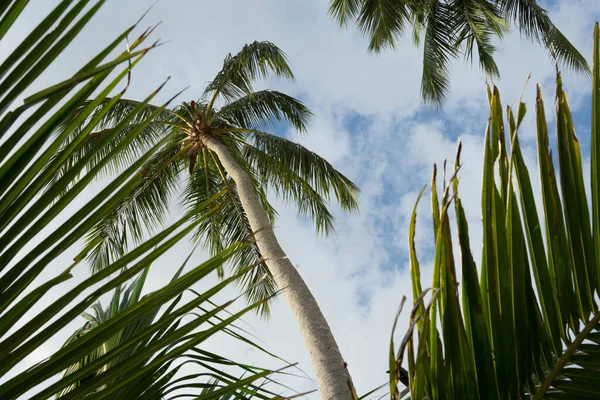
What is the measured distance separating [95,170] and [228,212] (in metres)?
9.63

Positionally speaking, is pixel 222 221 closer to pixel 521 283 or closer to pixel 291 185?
pixel 291 185

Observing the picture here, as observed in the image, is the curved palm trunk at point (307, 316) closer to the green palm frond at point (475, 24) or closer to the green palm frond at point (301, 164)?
the green palm frond at point (301, 164)

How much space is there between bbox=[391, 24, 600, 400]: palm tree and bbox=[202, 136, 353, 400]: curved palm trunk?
10.9 ft

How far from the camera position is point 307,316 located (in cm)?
581

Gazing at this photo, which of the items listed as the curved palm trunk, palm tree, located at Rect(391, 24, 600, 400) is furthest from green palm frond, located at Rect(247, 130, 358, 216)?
palm tree, located at Rect(391, 24, 600, 400)

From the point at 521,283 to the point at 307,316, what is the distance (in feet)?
16.5

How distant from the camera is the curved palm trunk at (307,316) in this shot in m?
4.90

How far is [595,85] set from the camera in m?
0.89

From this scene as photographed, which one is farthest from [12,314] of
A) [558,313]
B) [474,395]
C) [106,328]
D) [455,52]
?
[455,52]

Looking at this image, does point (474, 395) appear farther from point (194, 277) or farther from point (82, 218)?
point (82, 218)

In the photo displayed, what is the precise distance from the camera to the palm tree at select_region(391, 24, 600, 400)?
0.86 meters

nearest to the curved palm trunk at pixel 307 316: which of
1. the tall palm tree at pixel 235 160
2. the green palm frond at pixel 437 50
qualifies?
the tall palm tree at pixel 235 160

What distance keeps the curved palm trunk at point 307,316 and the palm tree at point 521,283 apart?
130 inches

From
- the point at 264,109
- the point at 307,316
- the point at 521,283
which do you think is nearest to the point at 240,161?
the point at 264,109
